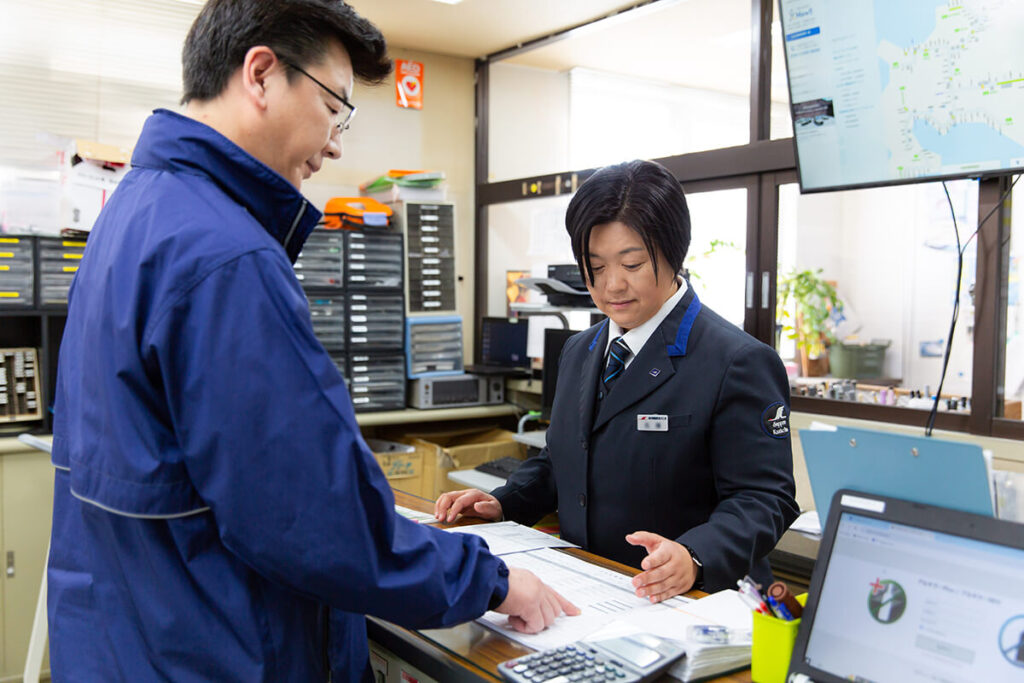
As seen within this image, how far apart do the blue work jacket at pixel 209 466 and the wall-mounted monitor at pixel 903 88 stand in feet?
6.67

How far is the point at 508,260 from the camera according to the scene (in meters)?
4.87

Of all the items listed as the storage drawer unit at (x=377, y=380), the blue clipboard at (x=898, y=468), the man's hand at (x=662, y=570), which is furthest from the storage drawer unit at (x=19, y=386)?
the blue clipboard at (x=898, y=468)

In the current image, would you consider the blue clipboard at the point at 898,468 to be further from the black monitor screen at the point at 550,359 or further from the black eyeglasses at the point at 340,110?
the black monitor screen at the point at 550,359

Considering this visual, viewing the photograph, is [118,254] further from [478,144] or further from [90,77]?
[478,144]

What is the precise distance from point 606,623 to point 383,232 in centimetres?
329

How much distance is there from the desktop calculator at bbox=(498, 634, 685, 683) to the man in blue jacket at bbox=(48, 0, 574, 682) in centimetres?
9

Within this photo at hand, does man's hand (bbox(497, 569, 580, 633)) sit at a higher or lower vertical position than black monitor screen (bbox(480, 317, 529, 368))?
lower

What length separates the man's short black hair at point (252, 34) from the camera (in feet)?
2.98

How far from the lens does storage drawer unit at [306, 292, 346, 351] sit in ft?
12.9

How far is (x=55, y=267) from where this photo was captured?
10.9 feet

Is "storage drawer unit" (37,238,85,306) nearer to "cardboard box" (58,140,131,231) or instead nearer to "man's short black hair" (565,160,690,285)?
"cardboard box" (58,140,131,231)

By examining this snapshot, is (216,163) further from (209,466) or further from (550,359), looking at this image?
(550,359)

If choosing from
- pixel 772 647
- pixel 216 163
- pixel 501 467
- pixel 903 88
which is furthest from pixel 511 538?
pixel 501 467

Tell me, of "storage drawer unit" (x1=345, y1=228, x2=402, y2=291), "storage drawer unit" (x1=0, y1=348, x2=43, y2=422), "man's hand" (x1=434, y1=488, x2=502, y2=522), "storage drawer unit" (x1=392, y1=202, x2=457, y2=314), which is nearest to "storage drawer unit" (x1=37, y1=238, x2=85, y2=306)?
"storage drawer unit" (x1=0, y1=348, x2=43, y2=422)
